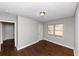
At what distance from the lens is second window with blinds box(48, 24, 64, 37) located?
5.70 meters

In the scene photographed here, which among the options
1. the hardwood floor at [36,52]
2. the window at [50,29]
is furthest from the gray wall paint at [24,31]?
the window at [50,29]

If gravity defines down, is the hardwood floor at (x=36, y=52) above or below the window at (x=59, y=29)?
below

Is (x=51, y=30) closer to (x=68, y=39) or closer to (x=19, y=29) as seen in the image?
(x=68, y=39)

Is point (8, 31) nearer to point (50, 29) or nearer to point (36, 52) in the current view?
point (50, 29)

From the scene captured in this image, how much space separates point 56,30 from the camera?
20.8ft

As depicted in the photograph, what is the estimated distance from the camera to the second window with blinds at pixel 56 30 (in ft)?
18.7

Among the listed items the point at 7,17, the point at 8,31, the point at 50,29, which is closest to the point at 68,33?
the point at 50,29

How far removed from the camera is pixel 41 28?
7.77 m

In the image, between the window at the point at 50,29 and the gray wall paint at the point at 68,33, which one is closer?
the gray wall paint at the point at 68,33

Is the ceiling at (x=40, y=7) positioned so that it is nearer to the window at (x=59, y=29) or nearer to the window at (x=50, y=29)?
the window at (x=59, y=29)

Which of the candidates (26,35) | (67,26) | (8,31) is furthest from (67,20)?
(8,31)

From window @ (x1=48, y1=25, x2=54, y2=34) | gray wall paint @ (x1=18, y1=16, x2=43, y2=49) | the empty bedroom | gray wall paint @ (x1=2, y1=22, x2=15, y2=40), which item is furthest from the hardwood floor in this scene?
gray wall paint @ (x1=2, y1=22, x2=15, y2=40)


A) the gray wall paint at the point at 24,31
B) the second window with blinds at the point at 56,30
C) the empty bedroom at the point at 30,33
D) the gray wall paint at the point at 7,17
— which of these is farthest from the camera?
the second window with blinds at the point at 56,30

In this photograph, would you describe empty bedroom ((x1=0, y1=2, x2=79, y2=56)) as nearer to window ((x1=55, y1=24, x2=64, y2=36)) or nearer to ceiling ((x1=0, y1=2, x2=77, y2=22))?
window ((x1=55, y1=24, x2=64, y2=36))
